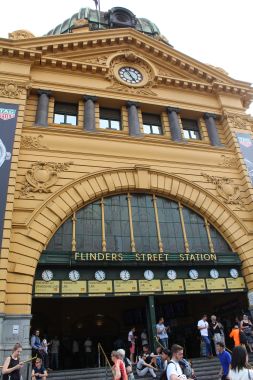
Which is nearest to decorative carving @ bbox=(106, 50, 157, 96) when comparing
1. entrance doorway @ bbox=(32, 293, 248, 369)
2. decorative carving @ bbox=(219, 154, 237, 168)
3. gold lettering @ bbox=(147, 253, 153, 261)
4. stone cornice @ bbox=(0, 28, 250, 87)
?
stone cornice @ bbox=(0, 28, 250, 87)

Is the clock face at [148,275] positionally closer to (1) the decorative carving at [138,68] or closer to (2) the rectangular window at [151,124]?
(2) the rectangular window at [151,124]

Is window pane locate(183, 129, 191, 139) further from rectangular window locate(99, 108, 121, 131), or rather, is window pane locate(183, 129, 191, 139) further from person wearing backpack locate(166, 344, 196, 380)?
person wearing backpack locate(166, 344, 196, 380)

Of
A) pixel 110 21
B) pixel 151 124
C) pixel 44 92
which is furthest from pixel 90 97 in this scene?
pixel 110 21

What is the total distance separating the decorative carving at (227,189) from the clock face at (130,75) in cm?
832

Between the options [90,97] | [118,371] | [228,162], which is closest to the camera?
[118,371]

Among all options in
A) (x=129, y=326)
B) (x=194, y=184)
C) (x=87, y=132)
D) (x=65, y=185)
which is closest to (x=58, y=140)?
(x=87, y=132)

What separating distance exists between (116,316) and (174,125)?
535 inches

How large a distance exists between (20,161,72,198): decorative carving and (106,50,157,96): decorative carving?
741cm

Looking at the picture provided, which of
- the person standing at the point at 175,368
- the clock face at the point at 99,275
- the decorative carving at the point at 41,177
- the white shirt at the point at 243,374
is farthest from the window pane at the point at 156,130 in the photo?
the white shirt at the point at 243,374

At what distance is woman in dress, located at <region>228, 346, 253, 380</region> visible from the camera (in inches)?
187

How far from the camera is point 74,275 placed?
16.3m

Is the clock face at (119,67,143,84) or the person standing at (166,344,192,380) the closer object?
the person standing at (166,344,192,380)

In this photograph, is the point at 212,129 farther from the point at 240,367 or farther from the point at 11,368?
the point at 240,367

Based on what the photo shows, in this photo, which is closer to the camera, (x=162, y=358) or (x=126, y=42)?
(x=162, y=358)
